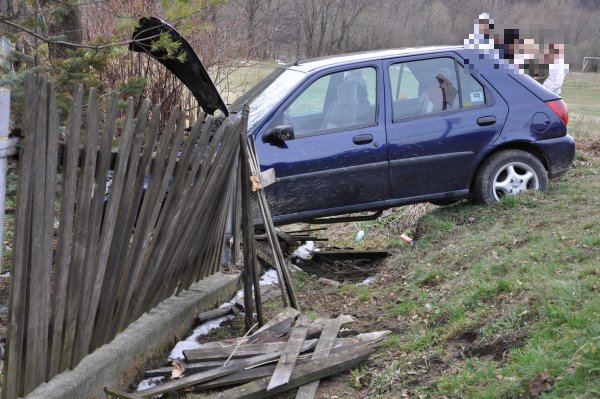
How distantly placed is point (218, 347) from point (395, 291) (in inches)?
78.0

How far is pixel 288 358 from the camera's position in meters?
4.31

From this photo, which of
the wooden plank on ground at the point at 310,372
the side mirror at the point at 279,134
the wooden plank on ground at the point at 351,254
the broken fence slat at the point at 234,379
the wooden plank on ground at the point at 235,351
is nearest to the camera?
the wooden plank on ground at the point at 310,372

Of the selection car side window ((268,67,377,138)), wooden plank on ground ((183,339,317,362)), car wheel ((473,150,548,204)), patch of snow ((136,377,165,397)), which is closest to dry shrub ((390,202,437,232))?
car wheel ((473,150,548,204))

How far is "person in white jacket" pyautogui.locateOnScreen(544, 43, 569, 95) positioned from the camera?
344 inches

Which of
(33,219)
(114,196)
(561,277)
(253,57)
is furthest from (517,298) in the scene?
(253,57)

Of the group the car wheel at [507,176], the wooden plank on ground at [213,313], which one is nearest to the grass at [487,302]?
the car wheel at [507,176]

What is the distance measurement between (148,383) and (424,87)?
4.47 meters

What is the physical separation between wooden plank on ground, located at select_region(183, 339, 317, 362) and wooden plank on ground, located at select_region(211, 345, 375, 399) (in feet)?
0.84

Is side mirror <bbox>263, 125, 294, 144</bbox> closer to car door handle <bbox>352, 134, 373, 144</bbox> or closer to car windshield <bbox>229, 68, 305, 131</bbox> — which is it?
car windshield <bbox>229, 68, 305, 131</bbox>

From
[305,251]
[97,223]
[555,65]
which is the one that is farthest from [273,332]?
[555,65]

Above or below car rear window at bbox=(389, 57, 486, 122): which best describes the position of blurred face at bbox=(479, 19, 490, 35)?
above

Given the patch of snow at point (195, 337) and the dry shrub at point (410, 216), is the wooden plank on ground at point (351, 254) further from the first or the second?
the patch of snow at point (195, 337)

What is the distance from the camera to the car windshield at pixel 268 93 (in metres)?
7.21

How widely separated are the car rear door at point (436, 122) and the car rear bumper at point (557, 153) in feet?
1.81
